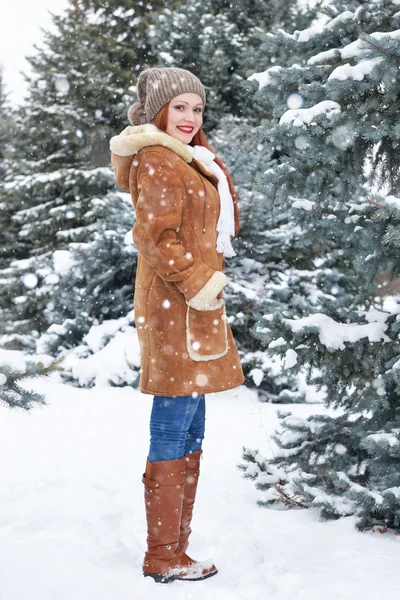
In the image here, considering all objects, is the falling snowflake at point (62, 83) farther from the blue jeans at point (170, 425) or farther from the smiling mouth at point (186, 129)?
the blue jeans at point (170, 425)

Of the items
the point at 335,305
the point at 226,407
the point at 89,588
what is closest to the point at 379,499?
the point at 335,305

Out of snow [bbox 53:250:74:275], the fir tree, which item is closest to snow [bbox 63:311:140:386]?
snow [bbox 53:250:74:275]

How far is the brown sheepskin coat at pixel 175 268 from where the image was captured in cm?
231

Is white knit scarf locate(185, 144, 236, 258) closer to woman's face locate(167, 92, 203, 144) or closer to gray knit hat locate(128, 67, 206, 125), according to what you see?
woman's face locate(167, 92, 203, 144)

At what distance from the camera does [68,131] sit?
11531 mm

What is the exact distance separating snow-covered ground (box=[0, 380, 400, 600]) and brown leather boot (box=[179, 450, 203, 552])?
148mm

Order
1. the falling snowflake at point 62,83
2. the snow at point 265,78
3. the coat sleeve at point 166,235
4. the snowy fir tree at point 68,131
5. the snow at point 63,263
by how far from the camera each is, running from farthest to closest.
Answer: the falling snowflake at point 62,83, the snowy fir tree at point 68,131, the snow at point 63,263, the snow at point 265,78, the coat sleeve at point 166,235

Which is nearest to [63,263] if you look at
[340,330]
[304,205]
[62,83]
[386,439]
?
[62,83]

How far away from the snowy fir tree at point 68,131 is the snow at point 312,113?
8127mm

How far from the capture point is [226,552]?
270cm

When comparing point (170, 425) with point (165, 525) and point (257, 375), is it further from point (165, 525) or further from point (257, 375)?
point (257, 375)

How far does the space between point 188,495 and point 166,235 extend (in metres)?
1.22

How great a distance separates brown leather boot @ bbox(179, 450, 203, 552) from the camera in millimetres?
2641

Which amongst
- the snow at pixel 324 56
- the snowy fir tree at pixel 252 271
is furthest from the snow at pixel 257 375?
the snow at pixel 324 56
